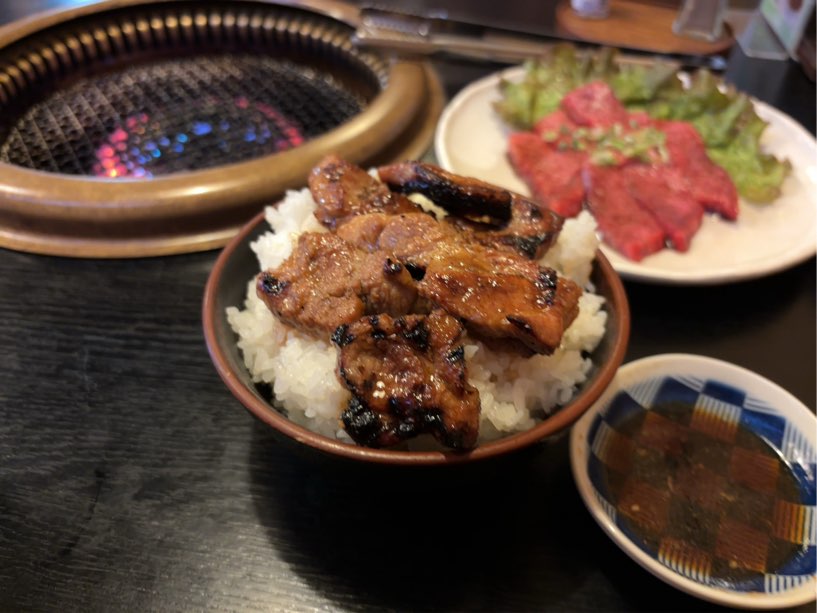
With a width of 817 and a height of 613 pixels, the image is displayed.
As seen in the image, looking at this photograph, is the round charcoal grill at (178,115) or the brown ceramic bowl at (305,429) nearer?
the brown ceramic bowl at (305,429)

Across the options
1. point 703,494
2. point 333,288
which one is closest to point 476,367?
point 333,288

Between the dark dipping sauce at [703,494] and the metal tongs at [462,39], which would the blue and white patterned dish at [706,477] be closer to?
the dark dipping sauce at [703,494]

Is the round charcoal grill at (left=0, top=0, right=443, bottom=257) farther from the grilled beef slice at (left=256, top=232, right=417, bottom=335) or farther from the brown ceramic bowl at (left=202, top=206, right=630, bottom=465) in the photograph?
the grilled beef slice at (left=256, top=232, right=417, bottom=335)

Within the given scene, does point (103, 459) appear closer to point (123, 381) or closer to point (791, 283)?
point (123, 381)

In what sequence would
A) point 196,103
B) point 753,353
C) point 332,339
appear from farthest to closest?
point 196,103, point 753,353, point 332,339

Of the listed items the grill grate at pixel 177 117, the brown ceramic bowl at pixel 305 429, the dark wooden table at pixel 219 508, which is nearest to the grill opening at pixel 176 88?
the grill grate at pixel 177 117

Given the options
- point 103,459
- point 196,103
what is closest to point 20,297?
point 103,459

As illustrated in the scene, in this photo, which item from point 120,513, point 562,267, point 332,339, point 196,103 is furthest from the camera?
point 196,103
